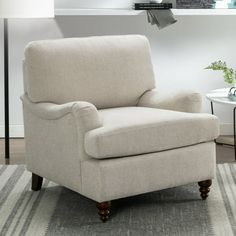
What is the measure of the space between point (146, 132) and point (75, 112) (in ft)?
1.14

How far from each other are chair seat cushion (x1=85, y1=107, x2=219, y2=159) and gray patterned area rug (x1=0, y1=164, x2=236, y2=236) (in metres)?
0.32

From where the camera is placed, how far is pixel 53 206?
3.39 m

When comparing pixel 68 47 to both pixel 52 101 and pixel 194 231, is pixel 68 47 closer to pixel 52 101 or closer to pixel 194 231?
pixel 52 101

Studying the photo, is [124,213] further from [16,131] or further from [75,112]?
[16,131]

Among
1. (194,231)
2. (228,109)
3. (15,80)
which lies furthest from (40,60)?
(228,109)

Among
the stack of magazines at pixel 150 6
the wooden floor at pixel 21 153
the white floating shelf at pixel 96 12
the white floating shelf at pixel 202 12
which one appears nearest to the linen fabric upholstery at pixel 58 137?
the wooden floor at pixel 21 153

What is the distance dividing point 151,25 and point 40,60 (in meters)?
1.64

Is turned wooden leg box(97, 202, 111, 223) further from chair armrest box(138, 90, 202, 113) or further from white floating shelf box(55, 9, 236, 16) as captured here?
white floating shelf box(55, 9, 236, 16)

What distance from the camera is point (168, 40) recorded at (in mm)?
4980

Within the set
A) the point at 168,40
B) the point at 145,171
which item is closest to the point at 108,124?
the point at 145,171

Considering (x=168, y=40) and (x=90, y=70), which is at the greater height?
(x=168, y=40)

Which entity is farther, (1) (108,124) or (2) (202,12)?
(2) (202,12)

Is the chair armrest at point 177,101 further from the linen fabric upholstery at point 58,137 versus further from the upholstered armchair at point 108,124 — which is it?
the linen fabric upholstery at point 58,137

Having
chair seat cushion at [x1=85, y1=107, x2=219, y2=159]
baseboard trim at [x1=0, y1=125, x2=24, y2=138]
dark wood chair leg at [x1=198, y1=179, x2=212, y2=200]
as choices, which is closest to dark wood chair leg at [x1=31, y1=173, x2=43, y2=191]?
chair seat cushion at [x1=85, y1=107, x2=219, y2=159]
